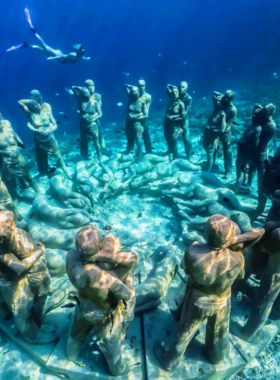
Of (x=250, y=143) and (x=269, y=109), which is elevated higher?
(x=269, y=109)

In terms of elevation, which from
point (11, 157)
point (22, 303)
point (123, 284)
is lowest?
point (22, 303)

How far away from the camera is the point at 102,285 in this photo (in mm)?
2963

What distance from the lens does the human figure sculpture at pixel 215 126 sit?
9094 mm

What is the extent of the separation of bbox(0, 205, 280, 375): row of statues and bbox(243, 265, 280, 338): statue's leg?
0.01 metres

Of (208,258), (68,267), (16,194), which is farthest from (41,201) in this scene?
(208,258)

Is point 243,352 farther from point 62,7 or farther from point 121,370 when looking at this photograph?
point 62,7

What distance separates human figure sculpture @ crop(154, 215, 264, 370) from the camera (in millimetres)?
2902

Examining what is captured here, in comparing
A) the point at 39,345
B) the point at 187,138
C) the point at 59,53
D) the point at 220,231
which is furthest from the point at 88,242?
the point at 59,53

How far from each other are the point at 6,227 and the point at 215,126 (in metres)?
8.08

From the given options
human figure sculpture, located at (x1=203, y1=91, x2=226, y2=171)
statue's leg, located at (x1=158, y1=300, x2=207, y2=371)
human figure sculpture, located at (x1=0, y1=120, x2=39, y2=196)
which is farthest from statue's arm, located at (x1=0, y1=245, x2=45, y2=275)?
human figure sculpture, located at (x1=203, y1=91, x2=226, y2=171)

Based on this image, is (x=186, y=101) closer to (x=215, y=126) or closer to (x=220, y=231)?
(x=215, y=126)

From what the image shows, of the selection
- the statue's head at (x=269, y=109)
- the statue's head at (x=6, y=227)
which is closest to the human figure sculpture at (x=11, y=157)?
the statue's head at (x=6, y=227)

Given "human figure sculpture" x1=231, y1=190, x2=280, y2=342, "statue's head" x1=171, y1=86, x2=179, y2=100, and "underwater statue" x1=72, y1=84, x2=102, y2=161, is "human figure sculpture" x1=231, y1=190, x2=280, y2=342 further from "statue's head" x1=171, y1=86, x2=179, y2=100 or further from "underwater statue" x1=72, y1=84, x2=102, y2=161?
"underwater statue" x1=72, y1=84, x2=102, y2=161

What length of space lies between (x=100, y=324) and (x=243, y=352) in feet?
7.79
